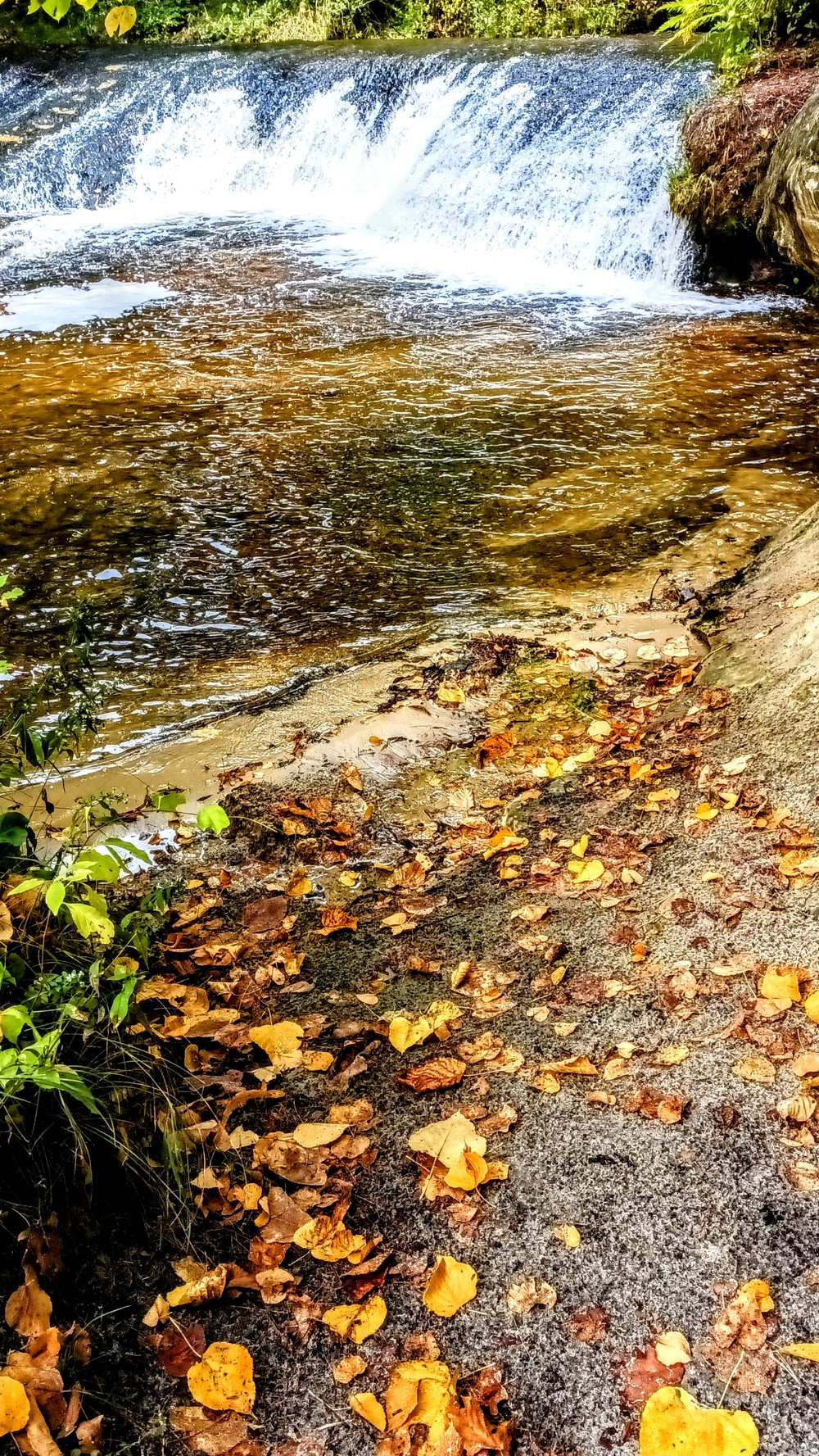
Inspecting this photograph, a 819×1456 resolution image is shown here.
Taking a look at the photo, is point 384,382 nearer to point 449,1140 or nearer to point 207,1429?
point 449,1140

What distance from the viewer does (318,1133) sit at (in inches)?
80.8

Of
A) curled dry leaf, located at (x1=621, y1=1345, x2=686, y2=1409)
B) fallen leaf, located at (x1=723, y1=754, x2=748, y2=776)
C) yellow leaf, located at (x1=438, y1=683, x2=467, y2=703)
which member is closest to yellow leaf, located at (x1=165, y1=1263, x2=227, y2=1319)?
curled dry leaf, located at (x1=621, y1=1345, x2=686, y2=1409)

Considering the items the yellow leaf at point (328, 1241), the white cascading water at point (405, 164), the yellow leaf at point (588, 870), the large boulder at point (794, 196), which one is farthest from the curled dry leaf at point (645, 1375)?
the white cascading water at point (405, 164)

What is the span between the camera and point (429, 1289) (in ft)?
5.69

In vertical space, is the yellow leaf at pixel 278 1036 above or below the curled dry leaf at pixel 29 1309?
below

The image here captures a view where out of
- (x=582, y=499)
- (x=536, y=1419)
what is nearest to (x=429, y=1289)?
(x=536, y=1419)

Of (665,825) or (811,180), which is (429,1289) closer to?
(665,825)

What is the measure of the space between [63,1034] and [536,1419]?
101cm

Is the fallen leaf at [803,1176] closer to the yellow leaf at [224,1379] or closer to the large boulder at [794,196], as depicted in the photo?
the yellow leaf at [224,1379]

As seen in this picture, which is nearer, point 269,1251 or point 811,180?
point 269,1251

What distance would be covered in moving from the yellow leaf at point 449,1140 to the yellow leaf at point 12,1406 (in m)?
0.77

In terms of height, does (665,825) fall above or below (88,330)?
below

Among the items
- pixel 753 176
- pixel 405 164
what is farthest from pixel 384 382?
pixel 405 164

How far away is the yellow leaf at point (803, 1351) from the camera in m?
1.50
